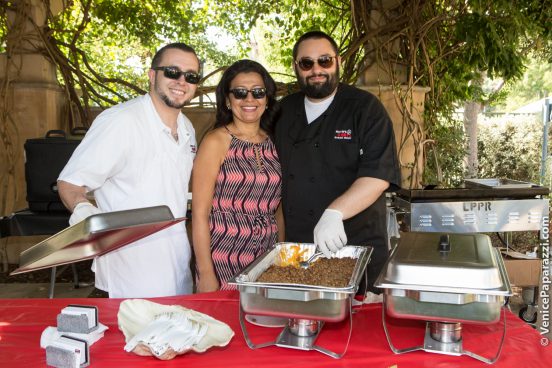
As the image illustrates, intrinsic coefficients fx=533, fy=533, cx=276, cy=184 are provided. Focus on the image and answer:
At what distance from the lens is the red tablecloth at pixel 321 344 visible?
1.39 metres

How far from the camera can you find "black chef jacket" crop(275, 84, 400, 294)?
2229 millimetres

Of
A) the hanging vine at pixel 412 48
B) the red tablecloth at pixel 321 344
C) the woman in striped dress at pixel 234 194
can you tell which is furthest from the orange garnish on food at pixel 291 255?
the hanging vine at pixel 412 48

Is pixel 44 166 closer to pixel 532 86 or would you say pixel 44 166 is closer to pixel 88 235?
pixel 88 235

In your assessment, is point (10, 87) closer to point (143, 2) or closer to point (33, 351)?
point (143, 2)

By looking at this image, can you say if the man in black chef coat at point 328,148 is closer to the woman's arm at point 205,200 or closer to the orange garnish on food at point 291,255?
the woman's arm at point 205,200

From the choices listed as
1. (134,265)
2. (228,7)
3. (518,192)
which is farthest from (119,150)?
(228,7)

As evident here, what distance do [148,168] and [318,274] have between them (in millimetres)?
940

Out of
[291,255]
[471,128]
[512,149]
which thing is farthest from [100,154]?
[471,128]

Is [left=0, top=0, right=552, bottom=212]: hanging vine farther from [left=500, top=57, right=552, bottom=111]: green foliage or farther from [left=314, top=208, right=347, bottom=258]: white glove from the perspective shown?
[left=500, top=57, right=552, bottom=111]: green foliage

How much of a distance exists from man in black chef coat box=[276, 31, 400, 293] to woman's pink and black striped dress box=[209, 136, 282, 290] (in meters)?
0.12

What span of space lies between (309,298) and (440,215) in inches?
84.0

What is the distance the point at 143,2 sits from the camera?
6887 mm

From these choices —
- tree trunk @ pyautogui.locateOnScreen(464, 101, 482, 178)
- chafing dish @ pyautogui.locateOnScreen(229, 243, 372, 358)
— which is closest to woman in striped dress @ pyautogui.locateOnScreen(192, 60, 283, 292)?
chafing dish @ pyautogui.locateOnScreen(229, 243, 372, 358)

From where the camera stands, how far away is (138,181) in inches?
84.3
